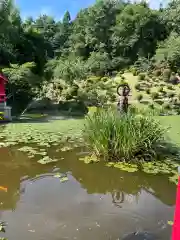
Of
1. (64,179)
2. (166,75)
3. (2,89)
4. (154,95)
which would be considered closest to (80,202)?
(64,179)

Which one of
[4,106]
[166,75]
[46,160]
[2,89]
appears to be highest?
[166,75]

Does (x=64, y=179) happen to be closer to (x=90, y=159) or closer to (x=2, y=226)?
(x=90, y=159)

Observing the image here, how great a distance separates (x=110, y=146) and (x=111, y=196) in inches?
57.7

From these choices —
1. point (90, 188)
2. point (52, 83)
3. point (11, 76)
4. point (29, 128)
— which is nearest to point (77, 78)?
point (52, 83)

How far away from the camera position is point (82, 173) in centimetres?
533

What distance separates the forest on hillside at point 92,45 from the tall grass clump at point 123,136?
7897 millimetres

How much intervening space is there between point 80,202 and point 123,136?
1.76 m

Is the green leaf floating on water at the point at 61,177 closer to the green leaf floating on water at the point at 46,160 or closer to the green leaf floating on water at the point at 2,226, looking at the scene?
the green leaf floating on water at the point at 46,160

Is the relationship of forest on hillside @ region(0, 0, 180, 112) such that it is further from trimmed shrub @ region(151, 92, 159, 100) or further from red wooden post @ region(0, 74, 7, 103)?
trimmed shrub @ region(151, 92, 159, 100)

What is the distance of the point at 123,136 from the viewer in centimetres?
552

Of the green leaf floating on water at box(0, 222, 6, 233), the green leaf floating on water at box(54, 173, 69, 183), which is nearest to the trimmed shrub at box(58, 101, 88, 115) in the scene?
the green leaf floating on water at box(54, 173, 69, 183)

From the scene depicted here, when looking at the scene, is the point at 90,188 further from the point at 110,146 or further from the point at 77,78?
the point at 77,78

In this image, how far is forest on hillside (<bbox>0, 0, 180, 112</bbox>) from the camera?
14930mm

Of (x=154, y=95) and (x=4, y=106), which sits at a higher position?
(x=154, y=95)
